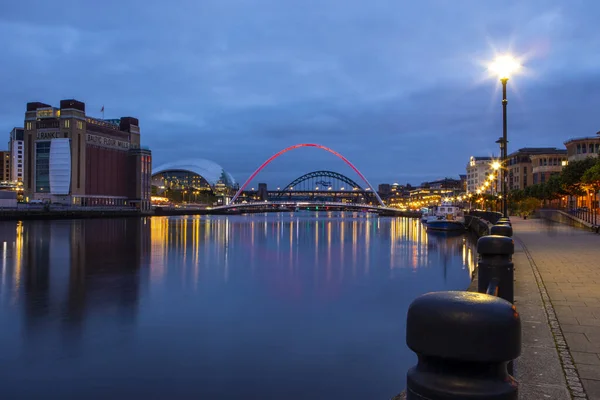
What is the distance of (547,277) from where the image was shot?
12320mm

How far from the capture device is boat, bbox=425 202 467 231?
6794cm

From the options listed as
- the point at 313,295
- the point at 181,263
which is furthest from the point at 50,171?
the point at 313,295

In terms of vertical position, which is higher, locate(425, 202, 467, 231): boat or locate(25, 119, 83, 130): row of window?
locate(25, 119, 83, 130): row of window

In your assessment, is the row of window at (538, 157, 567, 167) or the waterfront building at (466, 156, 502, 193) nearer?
the row of window at (538, 157, 567, 167)

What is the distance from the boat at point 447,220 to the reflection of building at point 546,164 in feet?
136

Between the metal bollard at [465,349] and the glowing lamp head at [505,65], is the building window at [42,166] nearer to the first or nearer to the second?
the glowing lamp head at [505,65]

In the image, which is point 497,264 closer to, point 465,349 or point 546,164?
point 465,349

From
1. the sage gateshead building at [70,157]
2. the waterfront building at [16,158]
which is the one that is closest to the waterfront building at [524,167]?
the sage gateshead building at [70,157]

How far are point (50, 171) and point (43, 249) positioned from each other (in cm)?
7909

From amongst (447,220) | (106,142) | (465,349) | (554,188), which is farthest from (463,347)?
(106,142)

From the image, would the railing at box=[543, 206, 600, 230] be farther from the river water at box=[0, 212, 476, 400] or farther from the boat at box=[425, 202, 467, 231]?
the boat at box=[425, 202, 467, 231]

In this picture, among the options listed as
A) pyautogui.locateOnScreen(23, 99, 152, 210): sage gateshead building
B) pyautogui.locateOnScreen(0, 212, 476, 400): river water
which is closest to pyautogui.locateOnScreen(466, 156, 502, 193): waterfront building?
pyautogui.locateOnScreen(23, 99, 152, 210): sage gateshead building

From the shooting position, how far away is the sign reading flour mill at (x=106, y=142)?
372 feet

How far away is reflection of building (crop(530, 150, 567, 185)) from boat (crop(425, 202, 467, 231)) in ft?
136
